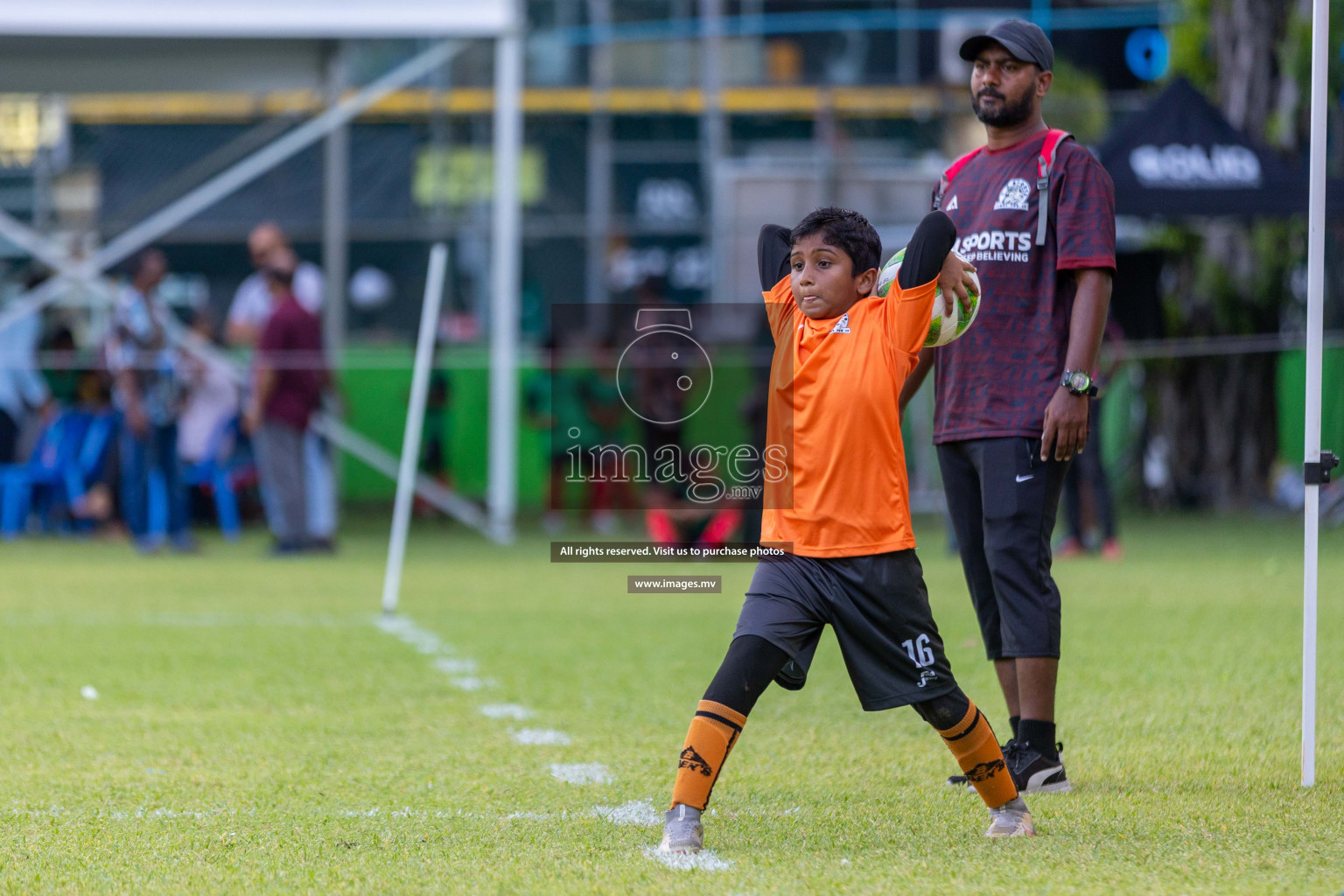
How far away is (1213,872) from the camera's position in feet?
10.8

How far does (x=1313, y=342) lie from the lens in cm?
418

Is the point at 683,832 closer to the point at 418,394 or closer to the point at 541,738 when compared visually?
the point at 541,738

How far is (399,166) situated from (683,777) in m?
14.0

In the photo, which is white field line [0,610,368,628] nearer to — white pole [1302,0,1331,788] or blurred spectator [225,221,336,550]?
blurred spectator [225,221,336,550]

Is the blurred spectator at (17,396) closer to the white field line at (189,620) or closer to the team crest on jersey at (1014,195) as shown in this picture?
the white field line at (189,620)

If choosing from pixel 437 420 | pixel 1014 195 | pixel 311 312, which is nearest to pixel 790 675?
pixel 1014 195

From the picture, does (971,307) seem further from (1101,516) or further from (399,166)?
(399,166)

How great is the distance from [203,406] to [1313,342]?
10.7 meters

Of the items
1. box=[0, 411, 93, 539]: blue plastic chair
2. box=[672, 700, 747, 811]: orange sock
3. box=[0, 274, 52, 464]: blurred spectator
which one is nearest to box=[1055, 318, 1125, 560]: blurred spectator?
box=[672, 700, 747, 811]: orange sock

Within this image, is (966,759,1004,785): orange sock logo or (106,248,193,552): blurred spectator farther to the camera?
(106,248,193,552): blurred spectator

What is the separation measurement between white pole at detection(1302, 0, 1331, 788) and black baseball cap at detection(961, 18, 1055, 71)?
2.18 feet

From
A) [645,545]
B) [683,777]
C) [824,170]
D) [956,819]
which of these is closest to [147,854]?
[683,777]

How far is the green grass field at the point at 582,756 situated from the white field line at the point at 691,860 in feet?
0.11

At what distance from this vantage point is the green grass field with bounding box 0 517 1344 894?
3.38 meters
